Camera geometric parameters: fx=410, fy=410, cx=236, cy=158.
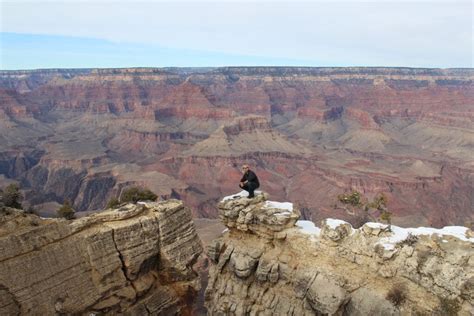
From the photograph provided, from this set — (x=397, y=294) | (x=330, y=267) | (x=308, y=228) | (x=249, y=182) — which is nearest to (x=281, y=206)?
(x=308, y=228)

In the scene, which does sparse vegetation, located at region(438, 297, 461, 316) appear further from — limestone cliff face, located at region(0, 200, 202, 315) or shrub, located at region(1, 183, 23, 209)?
Answer: shrub, located at region(1, 183, 23, 209)

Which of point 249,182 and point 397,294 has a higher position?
point 249,182

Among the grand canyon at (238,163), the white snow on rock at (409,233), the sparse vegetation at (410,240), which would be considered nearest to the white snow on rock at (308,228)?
the white snow on rock at (409,233)

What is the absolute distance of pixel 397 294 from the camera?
1662 cm

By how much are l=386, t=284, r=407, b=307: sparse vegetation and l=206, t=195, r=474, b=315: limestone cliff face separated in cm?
4

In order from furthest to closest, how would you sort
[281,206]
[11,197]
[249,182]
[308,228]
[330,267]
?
[11,197], [249,182], [281,206], [308,228], [330,267]

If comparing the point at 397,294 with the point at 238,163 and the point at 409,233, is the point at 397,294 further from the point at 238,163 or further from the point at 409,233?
the point at 238,163

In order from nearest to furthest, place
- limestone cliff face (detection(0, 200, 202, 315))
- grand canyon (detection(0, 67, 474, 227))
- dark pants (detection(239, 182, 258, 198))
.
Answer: limestone cliff face (detection(0, 200, 202, 315)), dark pants (detection(239, 182, 258, 198)), grand canyon (detection(0, 67, 474, 227))

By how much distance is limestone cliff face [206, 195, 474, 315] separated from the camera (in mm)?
16391

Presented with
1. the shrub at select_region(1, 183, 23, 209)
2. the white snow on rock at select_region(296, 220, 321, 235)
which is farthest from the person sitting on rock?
the shrub at select_region(1, 183, 23, 209)

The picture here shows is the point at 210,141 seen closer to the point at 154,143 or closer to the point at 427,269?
the point at 154,143

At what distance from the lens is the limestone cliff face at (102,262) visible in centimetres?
1752

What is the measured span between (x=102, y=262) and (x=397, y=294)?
43.8 ft

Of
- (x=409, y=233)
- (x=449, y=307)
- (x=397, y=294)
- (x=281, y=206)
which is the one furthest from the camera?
(x=281, y=206)
